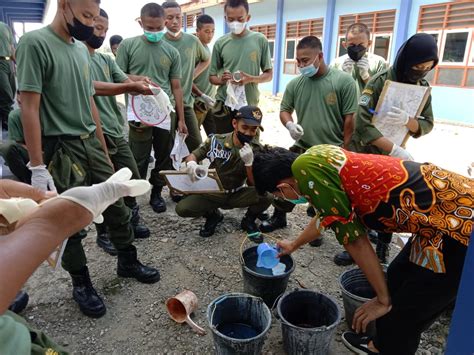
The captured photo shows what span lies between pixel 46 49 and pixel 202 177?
1.58 m

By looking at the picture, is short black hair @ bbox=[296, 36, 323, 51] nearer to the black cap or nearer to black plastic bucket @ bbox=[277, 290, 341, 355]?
the black cap

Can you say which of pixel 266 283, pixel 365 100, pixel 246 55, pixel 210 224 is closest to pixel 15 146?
pixel 210 224

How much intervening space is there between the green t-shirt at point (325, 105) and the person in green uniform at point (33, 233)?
98.6 inches

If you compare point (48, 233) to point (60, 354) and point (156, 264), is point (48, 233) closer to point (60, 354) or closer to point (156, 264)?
point (60, 354)

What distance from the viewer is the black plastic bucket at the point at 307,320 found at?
192 cm

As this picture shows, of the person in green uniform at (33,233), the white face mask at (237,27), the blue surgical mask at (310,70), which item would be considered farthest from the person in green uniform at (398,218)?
the white face mask at (237,27)

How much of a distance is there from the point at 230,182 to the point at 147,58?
1644mm

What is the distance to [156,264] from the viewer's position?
3033mm

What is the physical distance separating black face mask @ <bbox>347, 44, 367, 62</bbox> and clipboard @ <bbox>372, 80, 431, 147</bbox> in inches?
56.3

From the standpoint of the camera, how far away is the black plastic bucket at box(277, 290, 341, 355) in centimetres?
192

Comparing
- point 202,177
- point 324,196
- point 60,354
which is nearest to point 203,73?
point 202,177

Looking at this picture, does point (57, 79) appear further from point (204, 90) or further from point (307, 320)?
point (204, 90)

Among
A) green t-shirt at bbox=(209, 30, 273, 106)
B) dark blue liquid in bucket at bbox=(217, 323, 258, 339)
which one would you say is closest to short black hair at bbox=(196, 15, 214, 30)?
green t-shirt at bbox=(209, 30, 273, 106)

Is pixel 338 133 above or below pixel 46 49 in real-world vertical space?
below
